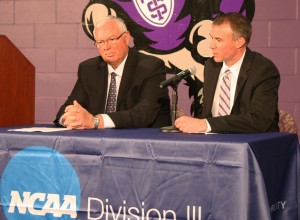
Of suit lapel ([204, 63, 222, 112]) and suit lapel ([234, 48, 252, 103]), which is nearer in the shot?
suit lapel ([234, 48, 252, 103])

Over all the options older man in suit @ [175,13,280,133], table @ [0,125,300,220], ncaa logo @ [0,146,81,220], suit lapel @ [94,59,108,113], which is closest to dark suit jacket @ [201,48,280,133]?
older man in suit @ [175,13,280,133]

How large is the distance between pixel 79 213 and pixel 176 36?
7.26ft

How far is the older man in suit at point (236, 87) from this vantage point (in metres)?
2.45

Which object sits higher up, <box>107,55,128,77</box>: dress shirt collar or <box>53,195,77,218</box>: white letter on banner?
<box>107,55,128,77</box>: dress shirt collar

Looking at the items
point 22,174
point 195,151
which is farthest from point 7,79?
point 195,151

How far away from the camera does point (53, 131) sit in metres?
2.42

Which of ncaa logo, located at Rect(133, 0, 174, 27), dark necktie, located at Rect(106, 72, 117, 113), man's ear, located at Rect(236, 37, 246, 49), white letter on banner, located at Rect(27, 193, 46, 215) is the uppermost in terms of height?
ncaa logo, located at Rect(133, 0, 174, 27)

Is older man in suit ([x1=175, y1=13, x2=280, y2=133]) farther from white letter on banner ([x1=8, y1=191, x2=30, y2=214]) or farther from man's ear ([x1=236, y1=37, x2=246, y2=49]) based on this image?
white letter on banner ([x1=8, y1=191, x2=30, y2=214])

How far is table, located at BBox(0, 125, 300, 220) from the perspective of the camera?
196cm

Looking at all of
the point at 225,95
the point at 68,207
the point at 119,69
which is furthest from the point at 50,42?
the point at 68,207

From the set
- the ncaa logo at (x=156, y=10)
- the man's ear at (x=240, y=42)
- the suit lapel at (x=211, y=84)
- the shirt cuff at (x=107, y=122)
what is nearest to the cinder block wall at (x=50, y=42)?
the ncaa logo at (x=156, y=10)

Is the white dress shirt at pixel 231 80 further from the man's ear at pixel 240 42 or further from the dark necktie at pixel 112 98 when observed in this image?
the dark necktie at pixel 112 98

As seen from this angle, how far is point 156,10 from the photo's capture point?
4184 millimetres

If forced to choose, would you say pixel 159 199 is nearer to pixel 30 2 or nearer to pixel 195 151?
pixel 195 151
